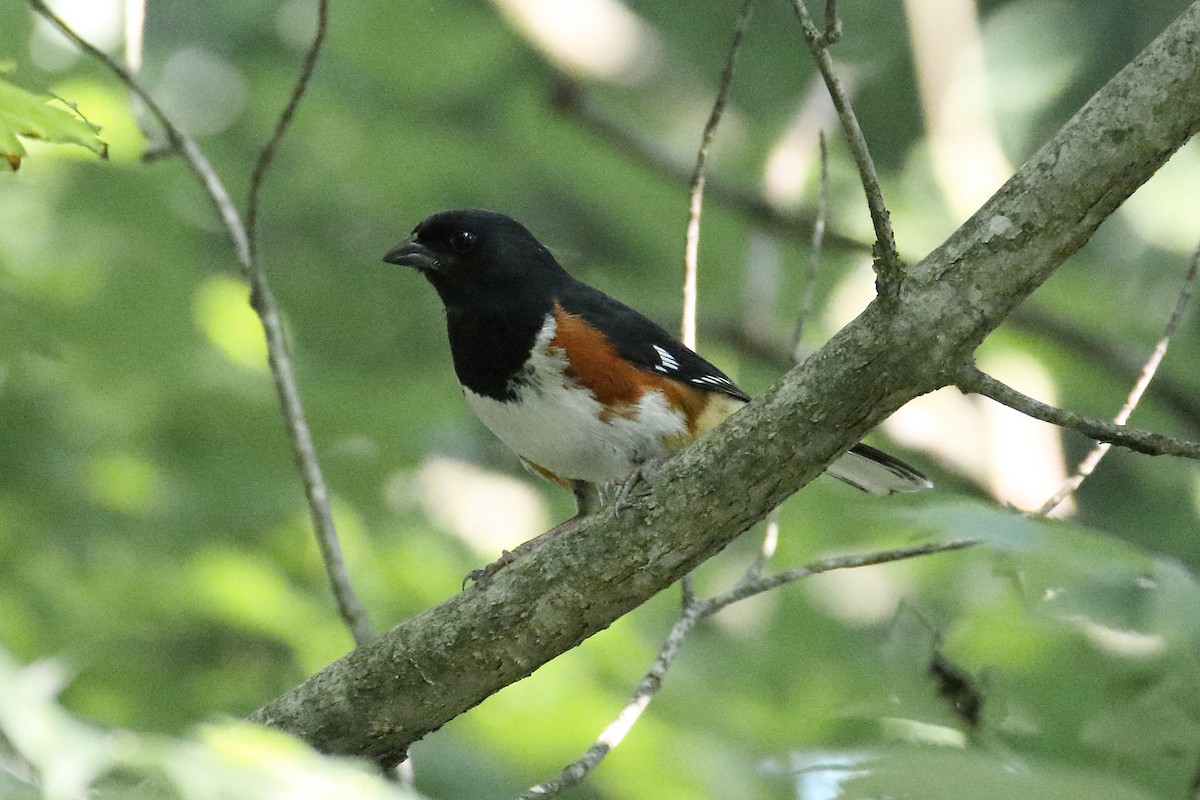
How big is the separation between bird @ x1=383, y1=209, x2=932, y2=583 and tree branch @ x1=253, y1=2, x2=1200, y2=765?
1.04 meters

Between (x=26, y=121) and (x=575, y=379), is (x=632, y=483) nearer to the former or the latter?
(x=575, y=379)

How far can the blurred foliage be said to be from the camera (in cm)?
340

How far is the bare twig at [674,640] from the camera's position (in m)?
2.71

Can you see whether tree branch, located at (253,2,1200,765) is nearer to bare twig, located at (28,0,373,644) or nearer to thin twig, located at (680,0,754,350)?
bare twig, located at (28,0,373,644)

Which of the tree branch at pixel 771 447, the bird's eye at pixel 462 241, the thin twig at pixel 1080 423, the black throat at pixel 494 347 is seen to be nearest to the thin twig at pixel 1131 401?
the thin twig at pixel 1080 423

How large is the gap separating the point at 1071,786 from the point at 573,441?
267 cm

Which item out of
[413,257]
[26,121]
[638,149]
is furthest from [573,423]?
[638,149]

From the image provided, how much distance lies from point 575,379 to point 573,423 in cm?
13

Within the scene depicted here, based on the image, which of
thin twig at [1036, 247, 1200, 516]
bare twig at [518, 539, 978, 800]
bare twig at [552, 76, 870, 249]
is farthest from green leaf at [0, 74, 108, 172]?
bare twig at [552, 76, 870, 249]

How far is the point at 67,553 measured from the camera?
16.1ft

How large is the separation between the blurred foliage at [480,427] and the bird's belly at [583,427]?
552 mm

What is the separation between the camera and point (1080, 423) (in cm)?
251

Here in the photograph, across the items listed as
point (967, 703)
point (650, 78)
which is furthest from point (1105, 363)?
point (967, 703)

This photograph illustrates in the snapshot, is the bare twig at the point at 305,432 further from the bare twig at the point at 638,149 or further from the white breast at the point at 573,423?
the bare twig at the point at 638,149
